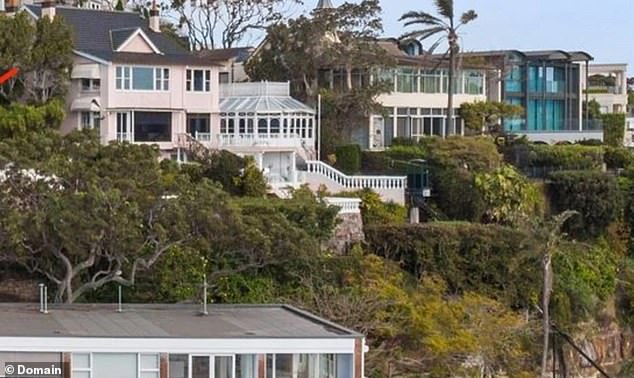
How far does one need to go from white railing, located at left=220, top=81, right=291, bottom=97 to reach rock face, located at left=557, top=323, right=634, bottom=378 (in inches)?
578

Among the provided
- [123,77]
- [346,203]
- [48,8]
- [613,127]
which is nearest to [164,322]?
[346,203]

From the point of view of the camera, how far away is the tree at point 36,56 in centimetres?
4550

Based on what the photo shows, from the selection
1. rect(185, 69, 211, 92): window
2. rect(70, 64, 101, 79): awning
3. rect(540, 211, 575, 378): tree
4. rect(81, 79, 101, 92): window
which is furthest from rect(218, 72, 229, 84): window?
rect(540, 211, 575, 378): tree

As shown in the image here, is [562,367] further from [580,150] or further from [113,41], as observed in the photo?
[113,41]

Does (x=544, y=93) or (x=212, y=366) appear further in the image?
(x=544, y=93)

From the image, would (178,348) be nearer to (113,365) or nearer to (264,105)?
(113,365)

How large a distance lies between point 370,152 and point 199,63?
802 cm

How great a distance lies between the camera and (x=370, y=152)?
53.9 meters

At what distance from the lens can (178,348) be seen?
1064 inches

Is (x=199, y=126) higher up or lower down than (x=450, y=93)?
lower down

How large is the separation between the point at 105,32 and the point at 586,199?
18200 millimetres

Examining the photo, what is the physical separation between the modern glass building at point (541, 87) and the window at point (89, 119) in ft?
83.4

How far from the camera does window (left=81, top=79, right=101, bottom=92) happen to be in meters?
47.8

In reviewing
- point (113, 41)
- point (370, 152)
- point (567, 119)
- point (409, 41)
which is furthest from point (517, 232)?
point (567, 119)
